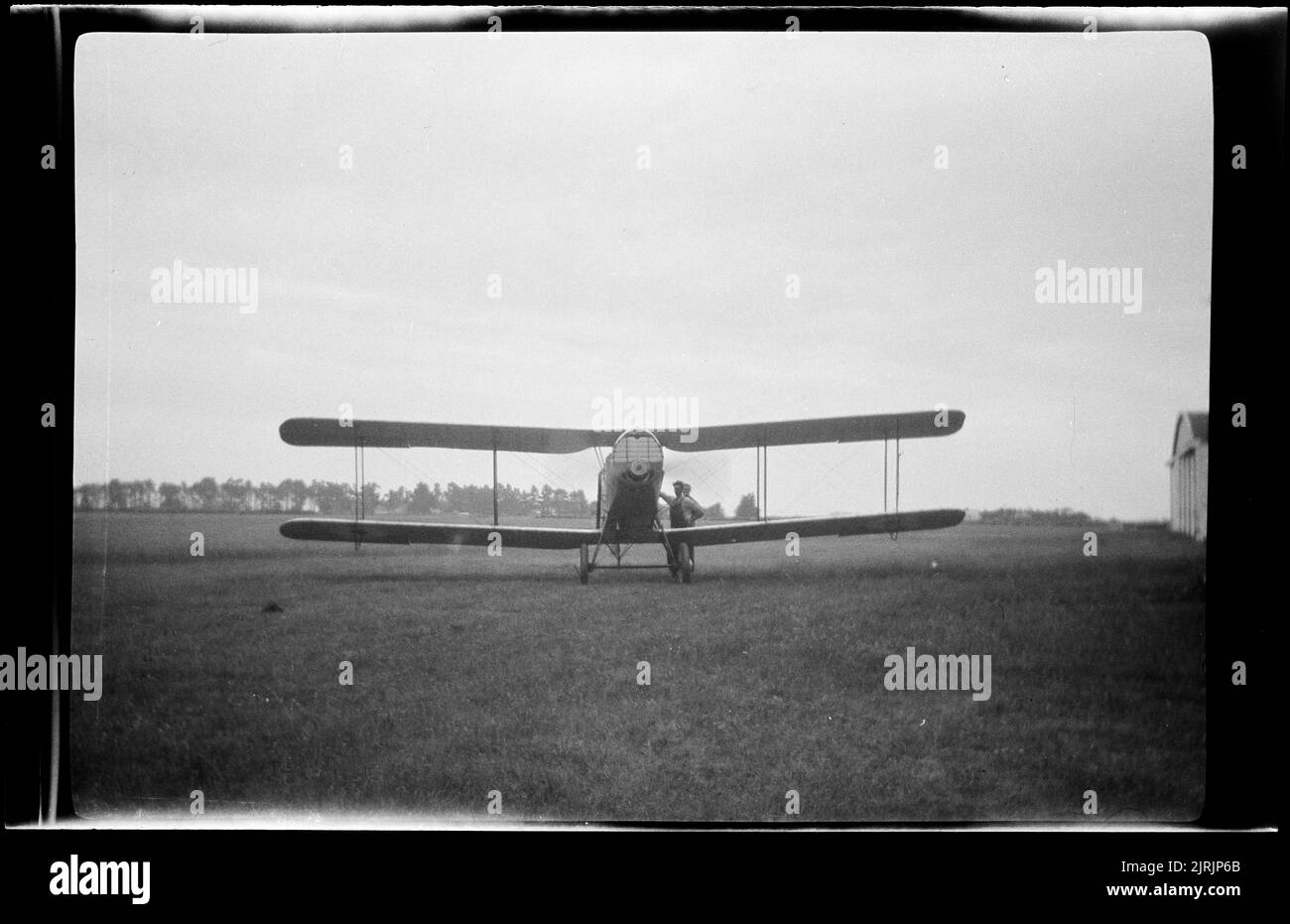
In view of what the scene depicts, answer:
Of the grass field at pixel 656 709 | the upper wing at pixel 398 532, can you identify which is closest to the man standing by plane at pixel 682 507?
the upper wing at pixel 398 532

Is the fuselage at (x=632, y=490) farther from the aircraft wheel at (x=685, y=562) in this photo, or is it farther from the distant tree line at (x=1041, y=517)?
the distant tree line at (x=1041, y=517)

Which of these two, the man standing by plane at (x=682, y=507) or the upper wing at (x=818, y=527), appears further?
the man standing by plane at (x=682, y=507)

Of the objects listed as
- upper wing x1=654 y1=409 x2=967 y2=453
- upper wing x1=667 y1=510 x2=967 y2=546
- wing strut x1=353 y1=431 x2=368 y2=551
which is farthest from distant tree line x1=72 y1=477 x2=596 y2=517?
upper wing x1=667 y1=510 x2=967 y2=546

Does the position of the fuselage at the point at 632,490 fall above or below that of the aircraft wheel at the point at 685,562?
above

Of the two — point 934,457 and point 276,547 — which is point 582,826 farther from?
point 276,547

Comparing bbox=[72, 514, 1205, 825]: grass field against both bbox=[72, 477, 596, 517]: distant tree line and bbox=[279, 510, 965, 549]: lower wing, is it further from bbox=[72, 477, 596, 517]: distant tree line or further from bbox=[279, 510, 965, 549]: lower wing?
bbox=[279, 510, 965, 549]: lower wing

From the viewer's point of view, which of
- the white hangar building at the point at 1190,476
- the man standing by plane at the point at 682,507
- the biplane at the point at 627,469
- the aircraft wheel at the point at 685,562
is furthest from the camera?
the man standing by plane at the point at 682,507
